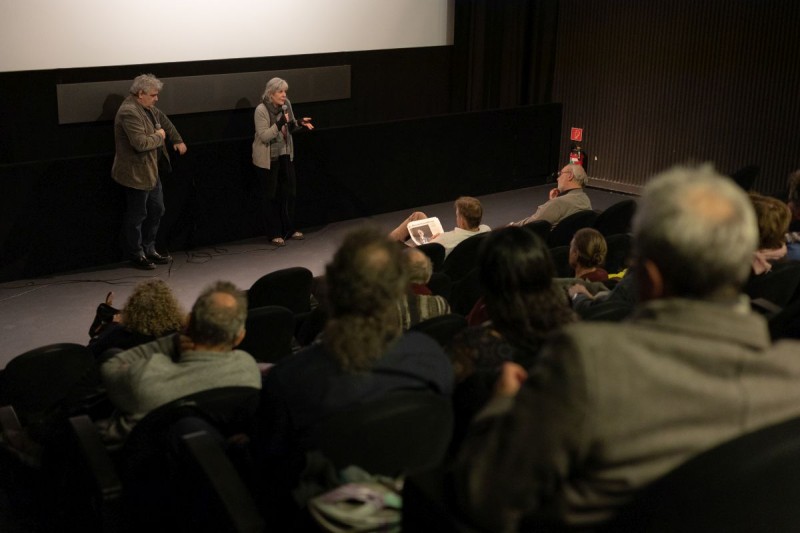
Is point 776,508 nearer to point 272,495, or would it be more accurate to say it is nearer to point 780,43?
point 272,495

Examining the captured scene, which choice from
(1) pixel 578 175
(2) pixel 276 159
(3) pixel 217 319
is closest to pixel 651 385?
(3) pixel 217 319

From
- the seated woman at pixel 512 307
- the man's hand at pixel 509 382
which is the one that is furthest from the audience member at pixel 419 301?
the man's hand at pixel 509 382

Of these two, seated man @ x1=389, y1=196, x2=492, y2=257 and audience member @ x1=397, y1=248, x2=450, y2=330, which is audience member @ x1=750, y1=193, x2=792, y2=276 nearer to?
audience member @ x1=397, y1=248, x2=450, y2=330

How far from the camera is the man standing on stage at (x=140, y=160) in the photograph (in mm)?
6438

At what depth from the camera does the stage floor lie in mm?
5578

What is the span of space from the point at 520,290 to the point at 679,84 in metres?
7.51

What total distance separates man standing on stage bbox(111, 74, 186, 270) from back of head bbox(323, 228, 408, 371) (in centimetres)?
451

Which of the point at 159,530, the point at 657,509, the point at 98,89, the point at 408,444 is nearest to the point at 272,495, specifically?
the point at 408,444

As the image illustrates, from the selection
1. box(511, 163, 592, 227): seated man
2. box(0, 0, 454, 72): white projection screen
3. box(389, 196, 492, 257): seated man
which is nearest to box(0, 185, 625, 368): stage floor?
box(389, 196, 492, 257): seated man

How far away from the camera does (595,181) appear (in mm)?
10102

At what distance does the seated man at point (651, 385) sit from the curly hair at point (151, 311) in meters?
2.30

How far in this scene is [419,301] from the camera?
3662 mm

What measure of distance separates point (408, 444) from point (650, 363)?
2.68ft

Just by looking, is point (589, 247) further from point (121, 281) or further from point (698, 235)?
point (121, 281)
